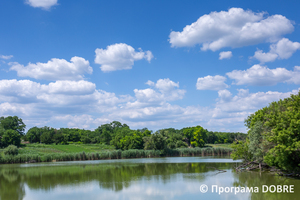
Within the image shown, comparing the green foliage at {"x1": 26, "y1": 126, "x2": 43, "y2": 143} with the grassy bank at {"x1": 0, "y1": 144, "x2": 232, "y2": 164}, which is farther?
the green foliage at {"x1": 26, "y1": 126, "x2": 43, "y2": 143}

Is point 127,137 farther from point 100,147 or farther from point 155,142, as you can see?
point 155,142

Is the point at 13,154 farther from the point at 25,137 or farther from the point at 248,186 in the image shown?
the point at 25,137

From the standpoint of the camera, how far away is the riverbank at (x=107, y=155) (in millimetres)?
62312

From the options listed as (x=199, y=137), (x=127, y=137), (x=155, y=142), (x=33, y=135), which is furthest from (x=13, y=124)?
(x=199, y=137)

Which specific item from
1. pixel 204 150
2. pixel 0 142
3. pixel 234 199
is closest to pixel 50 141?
pixel 0 142

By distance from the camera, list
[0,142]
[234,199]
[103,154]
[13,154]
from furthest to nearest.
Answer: [0,142], [103,154], [13,154], [234,199]

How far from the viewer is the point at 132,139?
89.4m

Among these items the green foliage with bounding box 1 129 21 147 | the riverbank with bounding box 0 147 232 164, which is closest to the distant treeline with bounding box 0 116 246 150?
the green foliage with bounding box 1 129 21 147

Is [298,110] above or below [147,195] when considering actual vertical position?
above

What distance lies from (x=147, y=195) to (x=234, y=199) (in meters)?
6.93

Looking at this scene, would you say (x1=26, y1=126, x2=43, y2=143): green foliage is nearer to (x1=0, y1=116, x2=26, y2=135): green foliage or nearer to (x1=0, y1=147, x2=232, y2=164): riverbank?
(x1=0, y1=116, x2=26, y2=135): green foliage

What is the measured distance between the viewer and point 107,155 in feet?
232

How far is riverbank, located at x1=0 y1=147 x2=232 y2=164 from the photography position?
62.3 metres

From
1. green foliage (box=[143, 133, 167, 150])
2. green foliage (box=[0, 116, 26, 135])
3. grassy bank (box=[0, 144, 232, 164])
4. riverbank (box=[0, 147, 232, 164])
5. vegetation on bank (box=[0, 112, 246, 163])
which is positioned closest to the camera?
riverbank (box=[0, 147, 232, 164])
